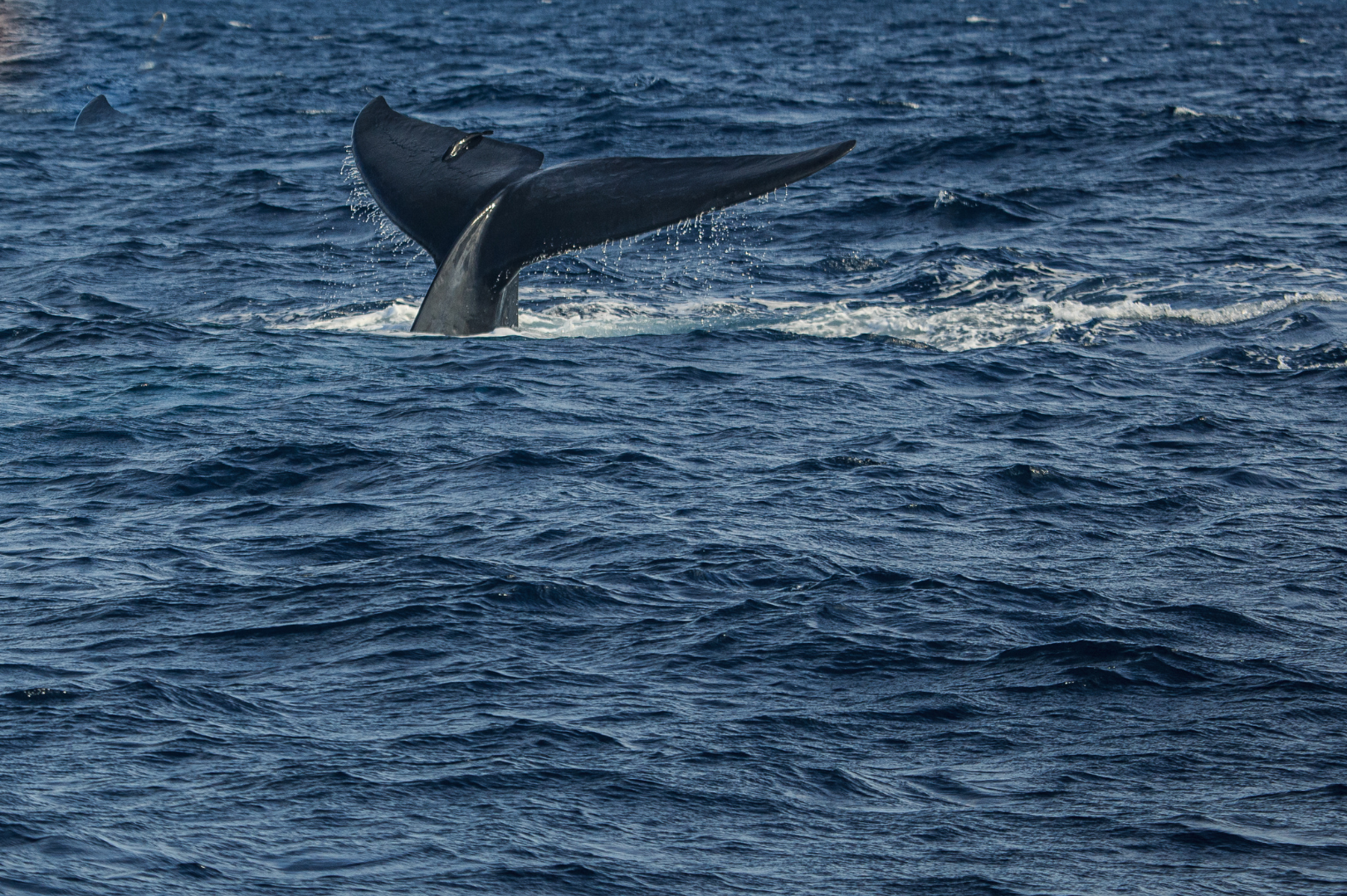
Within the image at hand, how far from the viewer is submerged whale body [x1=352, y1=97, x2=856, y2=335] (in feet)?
38.1

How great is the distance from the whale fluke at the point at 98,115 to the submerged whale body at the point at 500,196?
798 inches

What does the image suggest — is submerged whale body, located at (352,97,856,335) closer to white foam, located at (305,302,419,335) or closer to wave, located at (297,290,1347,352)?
white foam, located at (305,302,419,335)

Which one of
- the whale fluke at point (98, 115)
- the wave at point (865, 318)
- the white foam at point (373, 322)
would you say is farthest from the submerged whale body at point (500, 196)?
the whale fluke at point (98, 115)

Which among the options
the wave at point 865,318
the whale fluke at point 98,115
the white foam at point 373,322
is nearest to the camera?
the white foam at point 373,322

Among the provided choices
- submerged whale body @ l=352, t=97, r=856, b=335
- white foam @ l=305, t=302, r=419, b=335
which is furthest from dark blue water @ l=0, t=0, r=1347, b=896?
submerged whale body @ l=352, t=97, r=856, b=335

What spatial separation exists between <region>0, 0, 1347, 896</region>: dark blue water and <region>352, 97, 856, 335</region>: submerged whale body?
49cm

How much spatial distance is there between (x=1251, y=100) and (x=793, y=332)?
21.7 meters

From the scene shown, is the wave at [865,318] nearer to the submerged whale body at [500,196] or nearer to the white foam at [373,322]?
the white foam at [373,322]

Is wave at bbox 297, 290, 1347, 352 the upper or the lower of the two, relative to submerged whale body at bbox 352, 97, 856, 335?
lower

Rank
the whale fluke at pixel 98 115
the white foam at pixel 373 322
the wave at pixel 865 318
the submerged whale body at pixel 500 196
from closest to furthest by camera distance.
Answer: the submerged whale body at pixel 500 196
the white foam at pixel 373 322
the wave at pixel 865 318
the whale fluke at pixel 98 115

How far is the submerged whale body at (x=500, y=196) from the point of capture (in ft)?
38.1

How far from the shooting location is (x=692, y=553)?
33.9 feet

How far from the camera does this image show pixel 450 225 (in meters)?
13.4

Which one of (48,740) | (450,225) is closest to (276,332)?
(450,225)
